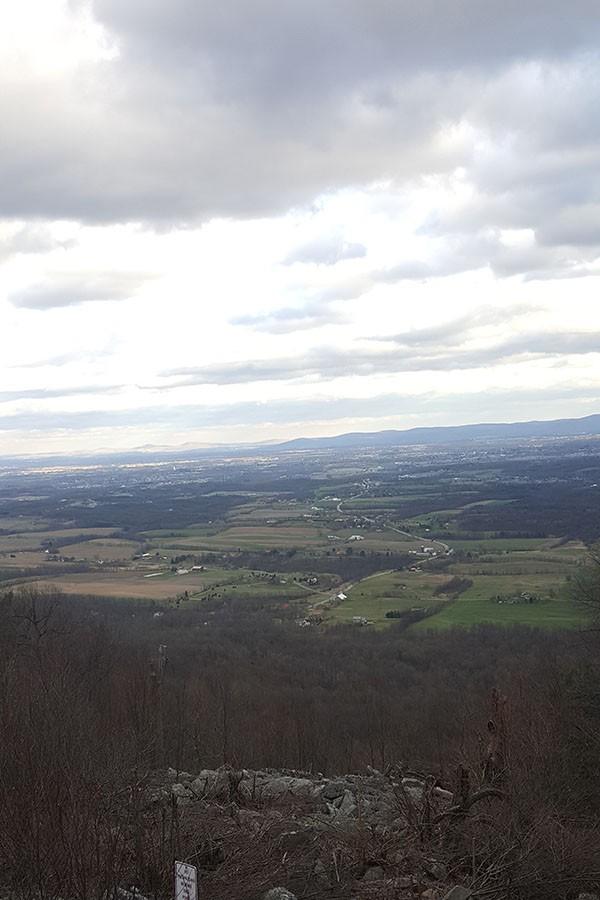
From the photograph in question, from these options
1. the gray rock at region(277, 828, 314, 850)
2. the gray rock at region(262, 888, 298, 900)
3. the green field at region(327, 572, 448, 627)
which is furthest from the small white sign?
the green field at region(327, 572, 448, 627)

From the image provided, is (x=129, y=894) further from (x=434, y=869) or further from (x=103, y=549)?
(x=103, y=549)

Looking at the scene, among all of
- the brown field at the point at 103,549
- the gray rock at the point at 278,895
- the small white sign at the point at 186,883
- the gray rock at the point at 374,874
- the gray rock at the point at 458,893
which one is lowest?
the brown field at the point at 103,549

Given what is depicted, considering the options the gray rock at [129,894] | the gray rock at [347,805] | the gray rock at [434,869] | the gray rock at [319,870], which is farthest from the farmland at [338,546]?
the gray rock at [129,894]

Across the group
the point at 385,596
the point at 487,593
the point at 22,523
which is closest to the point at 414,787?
the point at 487,593

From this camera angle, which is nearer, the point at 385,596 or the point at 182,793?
the point at 182,793


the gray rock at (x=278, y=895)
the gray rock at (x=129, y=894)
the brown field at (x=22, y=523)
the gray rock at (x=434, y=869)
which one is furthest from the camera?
the brown field at (x=22, y=523)

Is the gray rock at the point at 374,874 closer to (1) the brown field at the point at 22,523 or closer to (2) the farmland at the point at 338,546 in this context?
(2) the farmland at the point at 338,546

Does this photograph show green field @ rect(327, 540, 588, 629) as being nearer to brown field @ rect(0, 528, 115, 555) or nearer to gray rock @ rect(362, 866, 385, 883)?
gray rock @ rect(362, 866, 385, 883)
